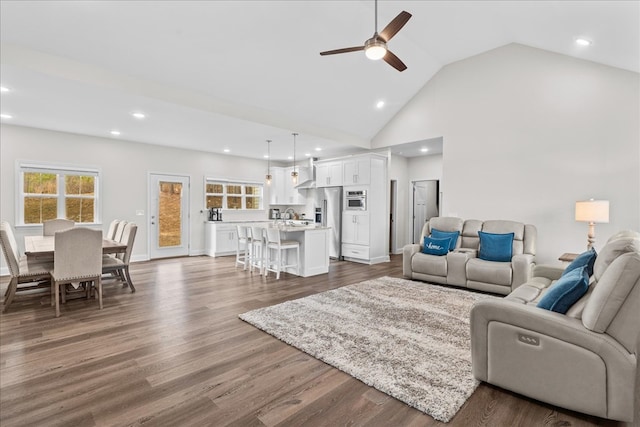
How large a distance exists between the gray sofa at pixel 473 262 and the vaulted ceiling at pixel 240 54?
2.61 metres

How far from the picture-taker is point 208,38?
3908mm

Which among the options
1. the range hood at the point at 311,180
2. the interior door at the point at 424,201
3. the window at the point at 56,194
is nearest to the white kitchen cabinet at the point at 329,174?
the range hood at the point at 311,180

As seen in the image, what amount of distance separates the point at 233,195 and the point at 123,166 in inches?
109

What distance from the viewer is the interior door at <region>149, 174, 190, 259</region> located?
736 cm

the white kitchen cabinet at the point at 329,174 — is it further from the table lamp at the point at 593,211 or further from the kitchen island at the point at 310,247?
the table lamp at the point at 593,211

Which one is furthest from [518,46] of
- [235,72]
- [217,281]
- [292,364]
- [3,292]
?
[3,292]

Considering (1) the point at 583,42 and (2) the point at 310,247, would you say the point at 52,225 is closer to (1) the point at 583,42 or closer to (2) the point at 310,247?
(2) the point at 310,247

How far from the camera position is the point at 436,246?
5.16 meters

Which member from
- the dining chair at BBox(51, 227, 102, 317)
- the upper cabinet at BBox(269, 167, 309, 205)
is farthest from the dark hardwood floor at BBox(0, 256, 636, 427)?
the upper cabinet at BBox(269, 167, 309, 205)

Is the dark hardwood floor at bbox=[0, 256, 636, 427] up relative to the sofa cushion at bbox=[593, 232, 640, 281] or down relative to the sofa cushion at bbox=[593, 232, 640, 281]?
down

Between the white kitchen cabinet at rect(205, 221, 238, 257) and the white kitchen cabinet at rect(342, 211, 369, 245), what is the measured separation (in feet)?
9.19

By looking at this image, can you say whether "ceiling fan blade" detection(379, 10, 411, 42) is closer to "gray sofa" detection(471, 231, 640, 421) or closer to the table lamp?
"gray sofa" detection(471, 231, 640, 421)

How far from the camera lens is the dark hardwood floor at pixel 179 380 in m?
1.87

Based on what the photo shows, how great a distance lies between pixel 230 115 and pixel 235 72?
→ 2.56ft
